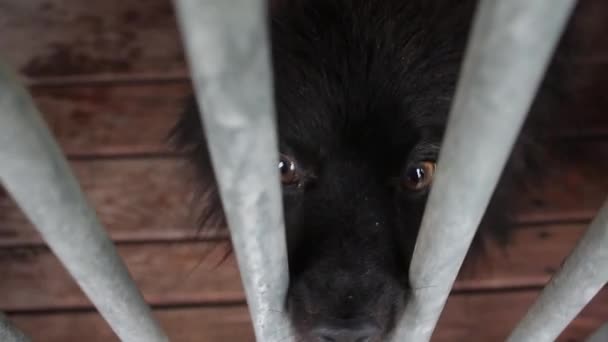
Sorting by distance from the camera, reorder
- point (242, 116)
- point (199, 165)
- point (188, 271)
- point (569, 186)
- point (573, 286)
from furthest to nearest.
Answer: point (569, 186)
point (188, 271)
point (199, 165)
point (573, 286)
point (242, 116)

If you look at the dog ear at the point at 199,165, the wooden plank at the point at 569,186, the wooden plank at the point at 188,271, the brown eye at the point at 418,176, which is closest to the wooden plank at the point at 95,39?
the wooden plank at the point at 569,186

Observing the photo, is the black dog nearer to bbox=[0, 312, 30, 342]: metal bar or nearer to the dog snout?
the dog snout

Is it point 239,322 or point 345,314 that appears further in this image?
point 239,322

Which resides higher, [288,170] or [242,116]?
[242,116]

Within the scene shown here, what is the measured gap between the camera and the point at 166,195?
1.70 m

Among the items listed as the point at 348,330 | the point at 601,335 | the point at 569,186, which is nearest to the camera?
the point at 348,330

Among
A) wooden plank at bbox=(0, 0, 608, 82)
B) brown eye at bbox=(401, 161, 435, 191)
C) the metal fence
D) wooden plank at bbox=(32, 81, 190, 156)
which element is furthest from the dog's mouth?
wooden plank at bbox=(0, 0, 608, 82)

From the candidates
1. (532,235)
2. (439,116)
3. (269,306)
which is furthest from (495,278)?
(269,306)

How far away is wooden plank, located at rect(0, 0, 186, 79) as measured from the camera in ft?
6.44

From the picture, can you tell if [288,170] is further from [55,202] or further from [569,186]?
[569,186]

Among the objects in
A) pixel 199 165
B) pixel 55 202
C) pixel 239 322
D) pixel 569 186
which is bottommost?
pixel 239 322

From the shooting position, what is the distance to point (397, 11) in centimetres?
111

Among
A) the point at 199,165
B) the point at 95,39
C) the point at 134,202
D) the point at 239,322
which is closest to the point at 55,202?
the point at 199,165

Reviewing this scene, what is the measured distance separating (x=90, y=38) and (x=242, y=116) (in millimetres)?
1812
